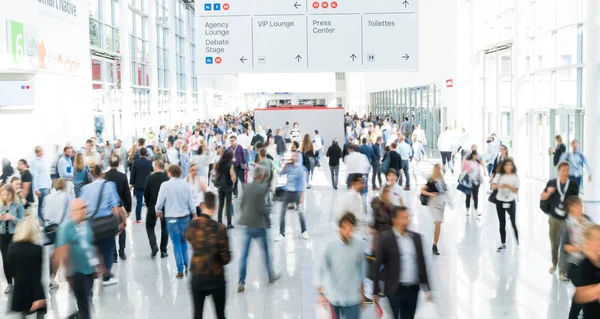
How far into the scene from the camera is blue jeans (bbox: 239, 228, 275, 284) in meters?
9.05

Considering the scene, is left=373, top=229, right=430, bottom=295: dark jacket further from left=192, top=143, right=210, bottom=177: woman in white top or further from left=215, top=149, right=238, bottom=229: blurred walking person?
left=192, top=143, right=210, bottom=177: woman in white top

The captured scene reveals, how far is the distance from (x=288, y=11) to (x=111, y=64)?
16.7m

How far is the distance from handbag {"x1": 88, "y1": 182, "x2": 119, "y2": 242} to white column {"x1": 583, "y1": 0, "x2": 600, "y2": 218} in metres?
11.2

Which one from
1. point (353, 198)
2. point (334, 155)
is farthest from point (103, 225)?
point (334, 155)

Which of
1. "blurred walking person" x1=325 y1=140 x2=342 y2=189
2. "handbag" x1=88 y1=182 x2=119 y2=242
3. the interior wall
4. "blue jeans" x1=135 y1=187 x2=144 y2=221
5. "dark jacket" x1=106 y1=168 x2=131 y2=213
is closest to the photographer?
"handbag" x1=88 y1=182 x2=119 y2=242

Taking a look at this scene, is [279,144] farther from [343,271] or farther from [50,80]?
[343,271]

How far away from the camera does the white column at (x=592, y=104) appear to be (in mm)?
15727

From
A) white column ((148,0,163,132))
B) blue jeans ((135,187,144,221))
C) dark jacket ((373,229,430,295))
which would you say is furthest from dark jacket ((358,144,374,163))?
white column ((148,0,163,132))

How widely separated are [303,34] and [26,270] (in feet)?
29.6

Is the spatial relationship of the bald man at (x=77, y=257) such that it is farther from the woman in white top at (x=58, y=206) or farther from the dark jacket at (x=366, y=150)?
the dark jacket at (x=366, y=150)

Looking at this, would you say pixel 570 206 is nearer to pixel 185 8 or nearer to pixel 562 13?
pixel 562 13

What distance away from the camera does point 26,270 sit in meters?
6.50

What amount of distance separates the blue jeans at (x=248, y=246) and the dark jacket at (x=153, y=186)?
211cm

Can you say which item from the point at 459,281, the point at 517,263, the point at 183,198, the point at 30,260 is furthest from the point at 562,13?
the point at 30,260
